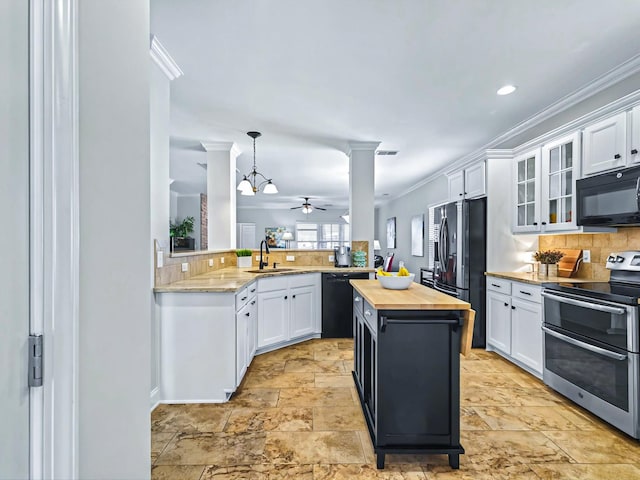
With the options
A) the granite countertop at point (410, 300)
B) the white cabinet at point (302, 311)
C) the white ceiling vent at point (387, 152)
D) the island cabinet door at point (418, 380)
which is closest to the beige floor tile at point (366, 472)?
the island cabinet door at point (418, 380)

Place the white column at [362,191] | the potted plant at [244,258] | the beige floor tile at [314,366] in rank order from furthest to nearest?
1. the potted plant at [244,258]
2. the white column at [362,191]
3. the beige floor tile at [314,366]

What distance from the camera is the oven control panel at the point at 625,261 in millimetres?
2670

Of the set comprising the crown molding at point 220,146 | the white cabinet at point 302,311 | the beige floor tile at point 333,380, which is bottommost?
the beige floor tile at point 333,380

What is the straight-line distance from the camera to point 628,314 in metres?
2.18

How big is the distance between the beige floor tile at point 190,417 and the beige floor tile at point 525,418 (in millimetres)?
1868

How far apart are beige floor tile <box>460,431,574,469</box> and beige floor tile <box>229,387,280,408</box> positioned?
54.7 inches

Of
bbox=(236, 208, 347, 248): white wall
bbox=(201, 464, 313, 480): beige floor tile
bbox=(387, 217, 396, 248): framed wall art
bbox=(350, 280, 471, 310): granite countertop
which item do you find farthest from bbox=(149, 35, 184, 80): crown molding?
bbox=(236, 208, 347, 248): white wall

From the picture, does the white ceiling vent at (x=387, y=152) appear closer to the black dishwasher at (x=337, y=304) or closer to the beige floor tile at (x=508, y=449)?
the black dishwasher at (x=337, y=304)

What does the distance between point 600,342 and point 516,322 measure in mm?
1031

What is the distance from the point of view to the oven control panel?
267cm

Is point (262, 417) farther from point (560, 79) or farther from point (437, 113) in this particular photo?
point (560, 79)

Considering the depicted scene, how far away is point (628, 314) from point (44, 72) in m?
3.01

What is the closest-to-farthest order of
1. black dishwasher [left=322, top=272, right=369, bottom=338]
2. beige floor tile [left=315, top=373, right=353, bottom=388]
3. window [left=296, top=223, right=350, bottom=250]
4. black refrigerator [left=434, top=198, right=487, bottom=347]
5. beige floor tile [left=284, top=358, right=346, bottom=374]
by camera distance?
beige floor tile [left=315, top=373, right=353, bottom=388] → beige floor tile [left=284, top=358, right=346, bottom=374] → black refrigerator [left=434, top=198, right=487, bottom=347] → black dishwasher [left=322, top=272, right=369, bottom=338] → window [left=296, top=223, right=350, bottom=250]

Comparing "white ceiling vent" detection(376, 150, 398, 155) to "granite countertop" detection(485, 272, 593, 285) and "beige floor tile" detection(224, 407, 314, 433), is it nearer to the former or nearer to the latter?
"granite countertop" detection(485, 272, 593, 285)
